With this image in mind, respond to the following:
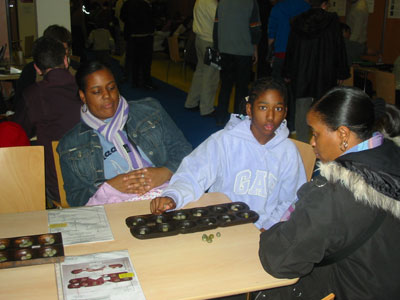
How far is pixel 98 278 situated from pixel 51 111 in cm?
156

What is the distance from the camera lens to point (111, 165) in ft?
7.55

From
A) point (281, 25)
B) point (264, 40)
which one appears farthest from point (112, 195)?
point (264, 40)

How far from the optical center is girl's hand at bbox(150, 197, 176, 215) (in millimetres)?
1810

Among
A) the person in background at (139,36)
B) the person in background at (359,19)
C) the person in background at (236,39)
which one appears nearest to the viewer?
the person in background at (236,39)

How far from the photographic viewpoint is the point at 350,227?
1348 mm

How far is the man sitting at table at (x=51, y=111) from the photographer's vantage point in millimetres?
2639

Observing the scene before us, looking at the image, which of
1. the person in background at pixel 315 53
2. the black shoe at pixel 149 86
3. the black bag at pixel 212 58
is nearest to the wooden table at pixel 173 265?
the person in background at pixel 315 53

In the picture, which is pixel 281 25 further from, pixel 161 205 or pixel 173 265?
pixel 173 265

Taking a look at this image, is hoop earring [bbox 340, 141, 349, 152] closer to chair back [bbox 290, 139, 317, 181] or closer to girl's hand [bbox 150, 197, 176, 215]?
girl's hand [bbox 150, 197, 176, 215]

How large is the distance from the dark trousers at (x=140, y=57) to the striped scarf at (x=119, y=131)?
18.4 ft

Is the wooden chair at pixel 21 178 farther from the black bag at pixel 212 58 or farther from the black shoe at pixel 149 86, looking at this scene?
the black shoe at pixel 149 86

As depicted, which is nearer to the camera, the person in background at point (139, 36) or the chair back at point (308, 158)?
the chair back at point (308, 158)

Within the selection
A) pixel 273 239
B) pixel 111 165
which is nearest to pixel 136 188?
pixel 111 165

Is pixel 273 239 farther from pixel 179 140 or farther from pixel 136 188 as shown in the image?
pixel 179 140
